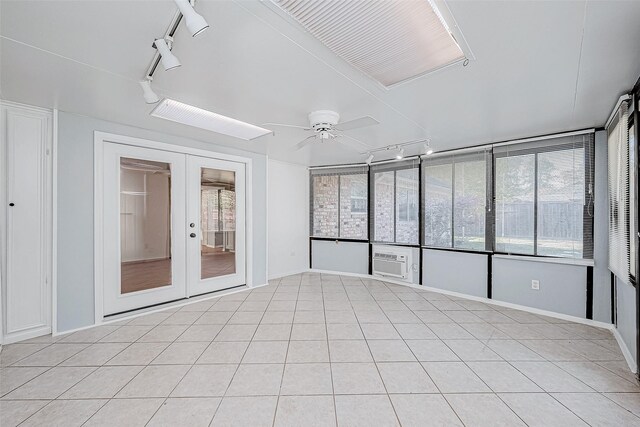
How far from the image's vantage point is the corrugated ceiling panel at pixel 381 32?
131cm

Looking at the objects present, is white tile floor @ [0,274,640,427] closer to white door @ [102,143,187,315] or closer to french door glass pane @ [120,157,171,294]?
white door @ [102,143,187,315]

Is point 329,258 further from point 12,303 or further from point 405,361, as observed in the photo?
point 12,303

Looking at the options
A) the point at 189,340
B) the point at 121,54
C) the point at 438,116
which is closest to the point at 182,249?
the point at 189,340

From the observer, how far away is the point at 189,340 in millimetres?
2699

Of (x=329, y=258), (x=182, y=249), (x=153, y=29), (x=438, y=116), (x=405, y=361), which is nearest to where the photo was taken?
(x=153, y=29)

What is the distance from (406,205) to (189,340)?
3.95 m

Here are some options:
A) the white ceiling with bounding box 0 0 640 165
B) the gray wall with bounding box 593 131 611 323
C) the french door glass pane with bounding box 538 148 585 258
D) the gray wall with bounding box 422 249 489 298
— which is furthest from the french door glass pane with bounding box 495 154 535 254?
the white ceiling with bounding box 0 0 640 165

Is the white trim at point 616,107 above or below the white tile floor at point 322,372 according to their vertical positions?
above

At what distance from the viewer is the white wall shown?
5.31 meters

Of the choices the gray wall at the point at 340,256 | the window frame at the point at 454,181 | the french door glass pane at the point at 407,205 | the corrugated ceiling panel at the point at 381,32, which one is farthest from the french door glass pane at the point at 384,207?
the corrugated ceiling panel at the point at 381,32

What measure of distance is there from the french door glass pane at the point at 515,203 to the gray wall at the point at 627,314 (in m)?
0.96

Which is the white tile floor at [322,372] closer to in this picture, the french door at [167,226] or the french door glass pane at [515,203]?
the french door at [167,226]

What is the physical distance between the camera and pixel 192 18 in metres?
1.09

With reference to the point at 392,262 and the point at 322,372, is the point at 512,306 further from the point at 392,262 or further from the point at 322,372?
the point at 322,372
